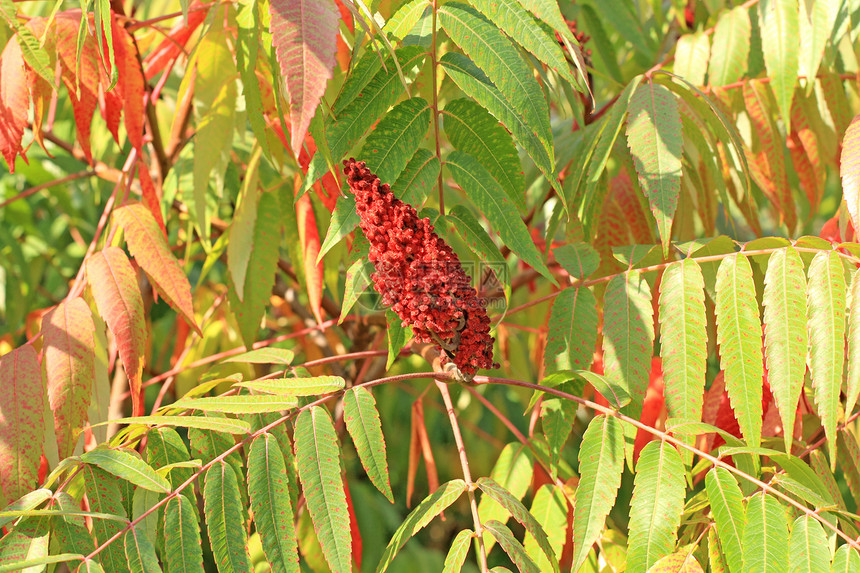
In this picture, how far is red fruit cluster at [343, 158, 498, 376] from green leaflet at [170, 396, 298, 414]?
0.21 meters

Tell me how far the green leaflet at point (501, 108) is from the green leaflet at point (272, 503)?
0.55 meters

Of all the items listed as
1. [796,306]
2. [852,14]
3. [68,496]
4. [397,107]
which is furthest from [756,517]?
[852,14]

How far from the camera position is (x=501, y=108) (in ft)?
3.47

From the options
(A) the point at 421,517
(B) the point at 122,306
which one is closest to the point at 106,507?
(B) the point at 122,306

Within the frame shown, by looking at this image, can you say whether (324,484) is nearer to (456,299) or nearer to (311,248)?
(456,299)

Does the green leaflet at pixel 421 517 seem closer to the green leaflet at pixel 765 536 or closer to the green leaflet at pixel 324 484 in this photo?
the green leaflet at pixel 324 484

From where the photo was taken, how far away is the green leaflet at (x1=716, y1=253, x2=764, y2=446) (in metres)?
1.01

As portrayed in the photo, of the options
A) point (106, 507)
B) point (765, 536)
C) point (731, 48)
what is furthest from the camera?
point (731, 48)

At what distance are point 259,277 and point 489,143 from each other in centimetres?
58

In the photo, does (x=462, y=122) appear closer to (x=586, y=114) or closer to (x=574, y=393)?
(x=574, y=393)

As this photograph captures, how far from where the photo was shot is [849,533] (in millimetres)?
1021

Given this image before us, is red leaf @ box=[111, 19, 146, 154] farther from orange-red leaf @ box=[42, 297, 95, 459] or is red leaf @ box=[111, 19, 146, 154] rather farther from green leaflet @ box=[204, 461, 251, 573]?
green leaflet @ box=[204, 461, 251, 573]

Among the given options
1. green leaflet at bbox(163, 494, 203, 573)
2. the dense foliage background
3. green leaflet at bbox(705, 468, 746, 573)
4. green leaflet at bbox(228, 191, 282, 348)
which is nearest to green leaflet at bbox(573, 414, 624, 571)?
the dense foliage background

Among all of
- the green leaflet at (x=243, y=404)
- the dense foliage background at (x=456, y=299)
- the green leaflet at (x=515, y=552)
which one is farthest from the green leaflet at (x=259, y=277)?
the green leaflet at (x=515, y=552)
